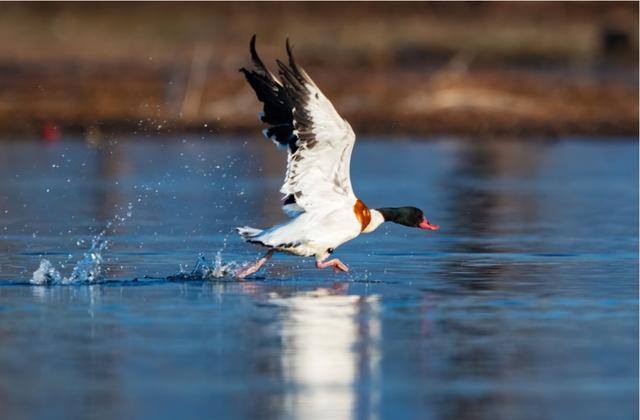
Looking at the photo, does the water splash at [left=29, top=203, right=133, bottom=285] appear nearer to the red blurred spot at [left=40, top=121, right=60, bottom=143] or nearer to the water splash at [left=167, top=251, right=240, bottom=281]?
the water splash at [left=167, top=251, right=240, bottom=281]

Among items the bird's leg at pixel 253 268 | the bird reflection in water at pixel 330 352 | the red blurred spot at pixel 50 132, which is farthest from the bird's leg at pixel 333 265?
the red blurred spot at pixel 50 132

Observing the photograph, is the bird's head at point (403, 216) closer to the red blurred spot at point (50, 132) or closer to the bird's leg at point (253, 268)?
the bird's leg at point (253, 268)

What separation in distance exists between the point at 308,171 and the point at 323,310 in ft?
6.44

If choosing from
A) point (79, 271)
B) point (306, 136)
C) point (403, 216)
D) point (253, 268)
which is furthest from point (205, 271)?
point (403, 216)

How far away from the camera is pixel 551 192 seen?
74.8ft

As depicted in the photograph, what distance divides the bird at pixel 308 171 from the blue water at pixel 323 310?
34 cm

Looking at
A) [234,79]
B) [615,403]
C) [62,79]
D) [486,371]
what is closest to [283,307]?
[486,371]

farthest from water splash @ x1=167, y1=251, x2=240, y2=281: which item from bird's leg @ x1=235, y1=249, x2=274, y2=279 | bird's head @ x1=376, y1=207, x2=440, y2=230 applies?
bird's head @ x1=376, y1=207, x2=440, y2=230

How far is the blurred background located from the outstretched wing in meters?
18.4

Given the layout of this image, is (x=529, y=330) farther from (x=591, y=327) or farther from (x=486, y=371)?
(x=486, y=371)

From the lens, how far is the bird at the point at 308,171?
45.0ft

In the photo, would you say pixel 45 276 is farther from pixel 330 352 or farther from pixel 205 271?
pixel 330 352

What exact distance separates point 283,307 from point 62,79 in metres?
34.3

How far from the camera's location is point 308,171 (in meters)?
13.9
